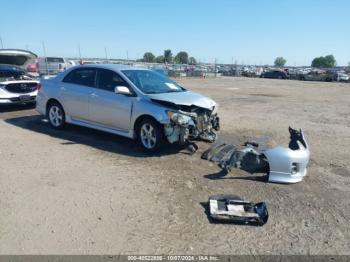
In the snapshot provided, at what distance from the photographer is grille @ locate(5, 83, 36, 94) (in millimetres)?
11032

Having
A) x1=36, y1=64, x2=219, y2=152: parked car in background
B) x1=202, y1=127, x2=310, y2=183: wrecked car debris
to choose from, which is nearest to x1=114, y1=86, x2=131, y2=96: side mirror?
x1=36, y1=64, x2=219, y2=152: parked car in background

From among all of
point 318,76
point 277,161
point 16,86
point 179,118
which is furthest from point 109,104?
point 318,76

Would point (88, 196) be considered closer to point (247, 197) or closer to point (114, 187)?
point (114, 187)

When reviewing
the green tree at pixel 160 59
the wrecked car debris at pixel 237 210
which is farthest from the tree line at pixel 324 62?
the wrecked car debris at pixel 237 210

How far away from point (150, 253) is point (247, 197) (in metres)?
1.91

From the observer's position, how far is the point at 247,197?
16.4 feet

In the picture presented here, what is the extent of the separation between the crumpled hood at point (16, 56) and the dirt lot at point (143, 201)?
6.73m

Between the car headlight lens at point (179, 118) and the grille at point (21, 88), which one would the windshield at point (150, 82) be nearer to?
the car headlight lens at point (179, 118)

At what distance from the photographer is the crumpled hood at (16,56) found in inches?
537

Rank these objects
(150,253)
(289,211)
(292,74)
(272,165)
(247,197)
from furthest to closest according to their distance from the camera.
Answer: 1. (292,74)
2. (272,165)
3. (247,197)
4. (289,211)
5. (150,253)

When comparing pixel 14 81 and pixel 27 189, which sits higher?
pixel 14 81

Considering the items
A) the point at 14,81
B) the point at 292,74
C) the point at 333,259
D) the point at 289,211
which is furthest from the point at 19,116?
the point at 292,74

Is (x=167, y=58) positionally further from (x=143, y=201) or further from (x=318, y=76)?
(x=143, y=201)

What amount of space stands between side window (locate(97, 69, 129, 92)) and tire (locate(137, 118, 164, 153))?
3.20 feet
